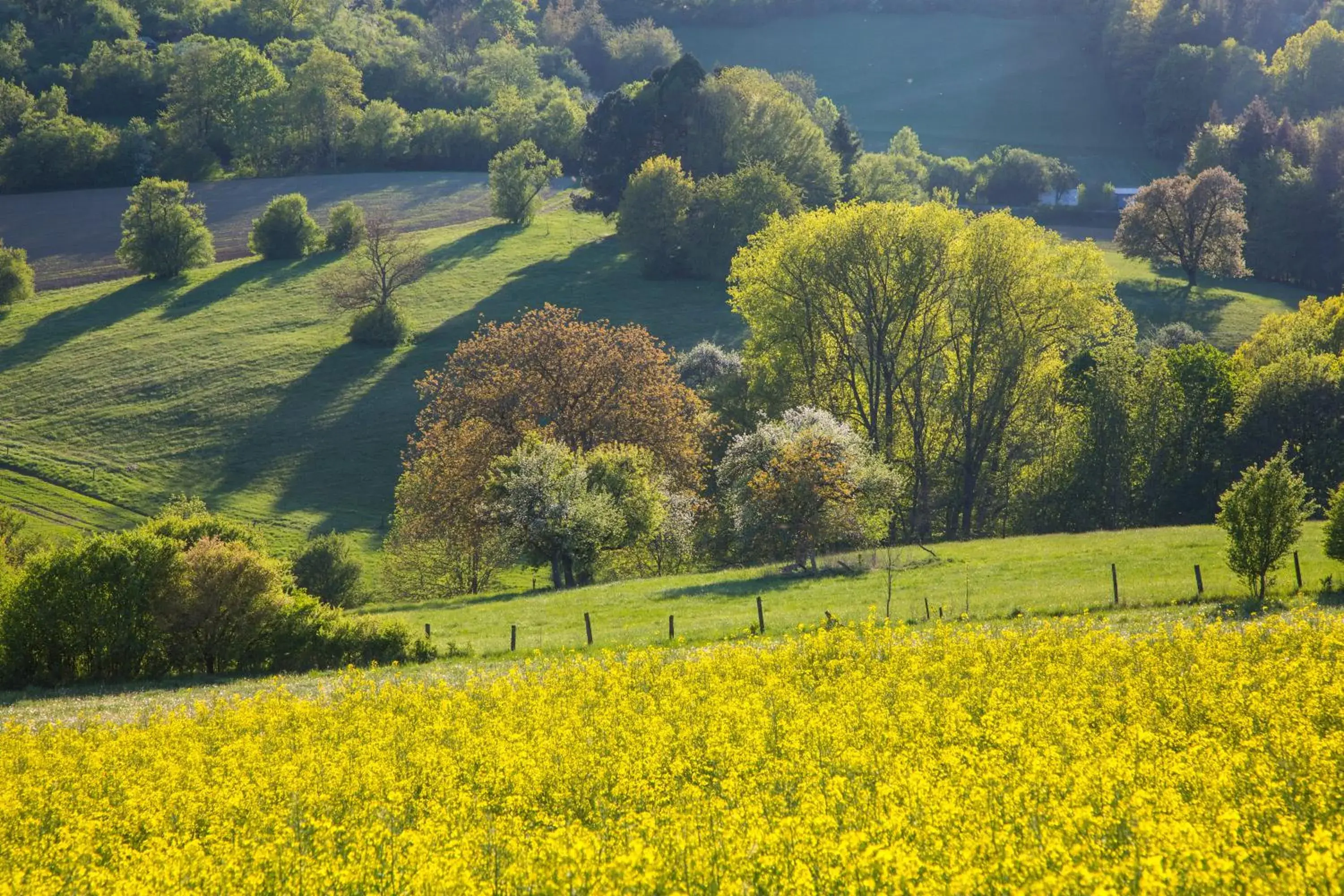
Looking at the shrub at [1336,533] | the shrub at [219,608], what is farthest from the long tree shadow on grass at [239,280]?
the shrub at [1336,533]

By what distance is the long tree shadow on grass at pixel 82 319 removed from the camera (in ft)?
269

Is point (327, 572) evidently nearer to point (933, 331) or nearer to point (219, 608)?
point (219, 608)

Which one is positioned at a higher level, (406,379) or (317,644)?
(406,379)

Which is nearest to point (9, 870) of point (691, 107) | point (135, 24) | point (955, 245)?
point (955, 245)

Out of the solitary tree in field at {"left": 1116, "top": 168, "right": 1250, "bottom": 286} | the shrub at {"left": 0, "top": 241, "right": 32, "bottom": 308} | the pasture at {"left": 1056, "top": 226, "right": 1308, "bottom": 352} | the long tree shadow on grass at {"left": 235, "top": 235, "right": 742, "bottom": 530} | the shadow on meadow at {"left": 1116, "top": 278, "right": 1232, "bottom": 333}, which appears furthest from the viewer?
the solitary tree in field at {"left": 1116, "top": 168, "right": 1250, "bottom": 286}

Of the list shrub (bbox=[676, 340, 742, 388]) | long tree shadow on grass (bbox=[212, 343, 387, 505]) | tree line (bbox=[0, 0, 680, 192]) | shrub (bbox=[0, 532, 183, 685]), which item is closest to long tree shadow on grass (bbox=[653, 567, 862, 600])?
shrub (bbox=[0, 532, 183, 685])

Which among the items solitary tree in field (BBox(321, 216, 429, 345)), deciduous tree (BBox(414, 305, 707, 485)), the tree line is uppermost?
the tree line

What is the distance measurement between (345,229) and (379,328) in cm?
2119

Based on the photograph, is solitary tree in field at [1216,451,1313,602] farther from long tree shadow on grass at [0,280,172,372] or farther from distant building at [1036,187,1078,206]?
distant building at [1036,187,1078,206]

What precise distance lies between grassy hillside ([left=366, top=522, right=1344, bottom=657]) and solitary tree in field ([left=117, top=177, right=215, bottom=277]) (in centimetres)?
6035

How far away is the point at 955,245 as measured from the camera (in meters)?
62.1

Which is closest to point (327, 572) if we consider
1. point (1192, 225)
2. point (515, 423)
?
point (515, 423)

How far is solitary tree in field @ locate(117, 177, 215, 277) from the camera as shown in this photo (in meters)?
95.6

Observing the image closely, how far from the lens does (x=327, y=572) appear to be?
5228 cm
